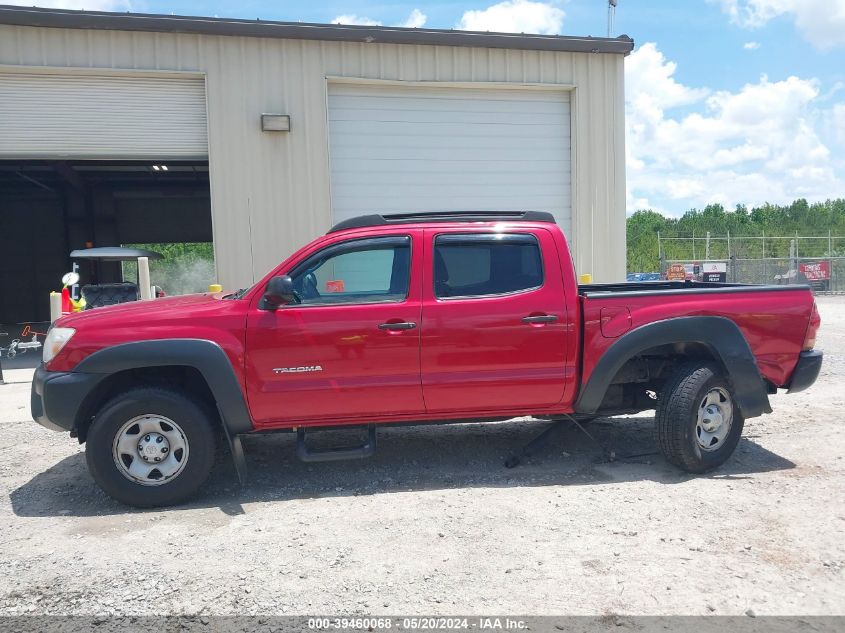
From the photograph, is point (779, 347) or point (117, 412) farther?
point (779, 347)

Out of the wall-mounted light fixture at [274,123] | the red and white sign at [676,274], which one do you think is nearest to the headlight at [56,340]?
the wall-mounted light fixture at [274,123]

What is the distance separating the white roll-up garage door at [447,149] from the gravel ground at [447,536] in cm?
639

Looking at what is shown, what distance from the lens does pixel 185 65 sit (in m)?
10.3

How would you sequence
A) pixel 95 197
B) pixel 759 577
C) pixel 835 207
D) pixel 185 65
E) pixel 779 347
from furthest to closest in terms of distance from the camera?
pixel 835 207, pixel 95 197, pixel 185 65, pixel 779 347, pixel 759 577

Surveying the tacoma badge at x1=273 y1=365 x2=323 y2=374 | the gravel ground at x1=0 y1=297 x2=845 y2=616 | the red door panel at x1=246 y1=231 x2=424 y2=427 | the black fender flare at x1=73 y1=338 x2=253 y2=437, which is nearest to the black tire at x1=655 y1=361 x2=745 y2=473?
the gravel ground at x1=0 y1=297 x2=845 y2=616

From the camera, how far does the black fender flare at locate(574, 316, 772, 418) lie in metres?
4.80

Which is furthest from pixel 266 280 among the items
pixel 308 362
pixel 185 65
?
pixel 185 65

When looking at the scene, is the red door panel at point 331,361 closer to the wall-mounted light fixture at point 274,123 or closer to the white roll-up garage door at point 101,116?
the wall-mounted light fixture at point 274,123

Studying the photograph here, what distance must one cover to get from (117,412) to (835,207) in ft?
244

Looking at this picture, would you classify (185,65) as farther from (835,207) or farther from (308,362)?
(835,207)

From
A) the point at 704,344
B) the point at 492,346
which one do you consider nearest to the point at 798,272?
the point at 704,344

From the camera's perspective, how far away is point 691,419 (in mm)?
4863

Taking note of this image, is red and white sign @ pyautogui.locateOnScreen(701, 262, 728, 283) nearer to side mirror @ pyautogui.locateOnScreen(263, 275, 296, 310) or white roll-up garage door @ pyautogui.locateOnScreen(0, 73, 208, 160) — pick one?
white roll-up garage door @ pyautogui.locateOnScreen(0, 73, 208, 160)

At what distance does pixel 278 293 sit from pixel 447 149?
776cm
